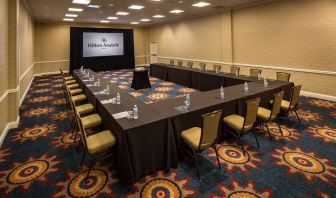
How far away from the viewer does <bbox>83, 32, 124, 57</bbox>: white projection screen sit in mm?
12391

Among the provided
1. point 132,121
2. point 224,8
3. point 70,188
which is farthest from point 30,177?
point 224,8

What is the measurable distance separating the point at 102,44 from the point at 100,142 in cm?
1185

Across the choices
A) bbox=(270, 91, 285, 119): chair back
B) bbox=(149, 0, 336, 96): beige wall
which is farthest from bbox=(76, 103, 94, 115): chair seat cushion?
bbox=(149, 0, 336, 96): beige wall

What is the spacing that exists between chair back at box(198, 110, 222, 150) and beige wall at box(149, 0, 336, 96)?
5.01 metres

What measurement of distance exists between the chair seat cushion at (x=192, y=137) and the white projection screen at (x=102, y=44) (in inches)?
460

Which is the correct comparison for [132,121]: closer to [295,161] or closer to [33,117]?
[295,161]

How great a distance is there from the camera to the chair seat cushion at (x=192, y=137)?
2418 millimetres

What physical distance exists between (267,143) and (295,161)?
531 mm

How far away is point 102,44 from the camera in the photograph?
12.9m

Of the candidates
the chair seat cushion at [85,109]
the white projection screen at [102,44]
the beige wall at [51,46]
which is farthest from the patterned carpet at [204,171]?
the white projection screen at [102,44]

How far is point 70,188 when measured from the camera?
89.4 inches

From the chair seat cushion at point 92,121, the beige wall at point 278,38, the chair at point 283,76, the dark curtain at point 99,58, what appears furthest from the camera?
the dark curtain at point 99,58

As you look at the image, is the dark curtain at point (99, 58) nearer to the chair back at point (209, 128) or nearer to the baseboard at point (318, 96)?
the baseboard at point (318, 96)

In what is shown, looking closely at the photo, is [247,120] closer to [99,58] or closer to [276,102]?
[276,102]
